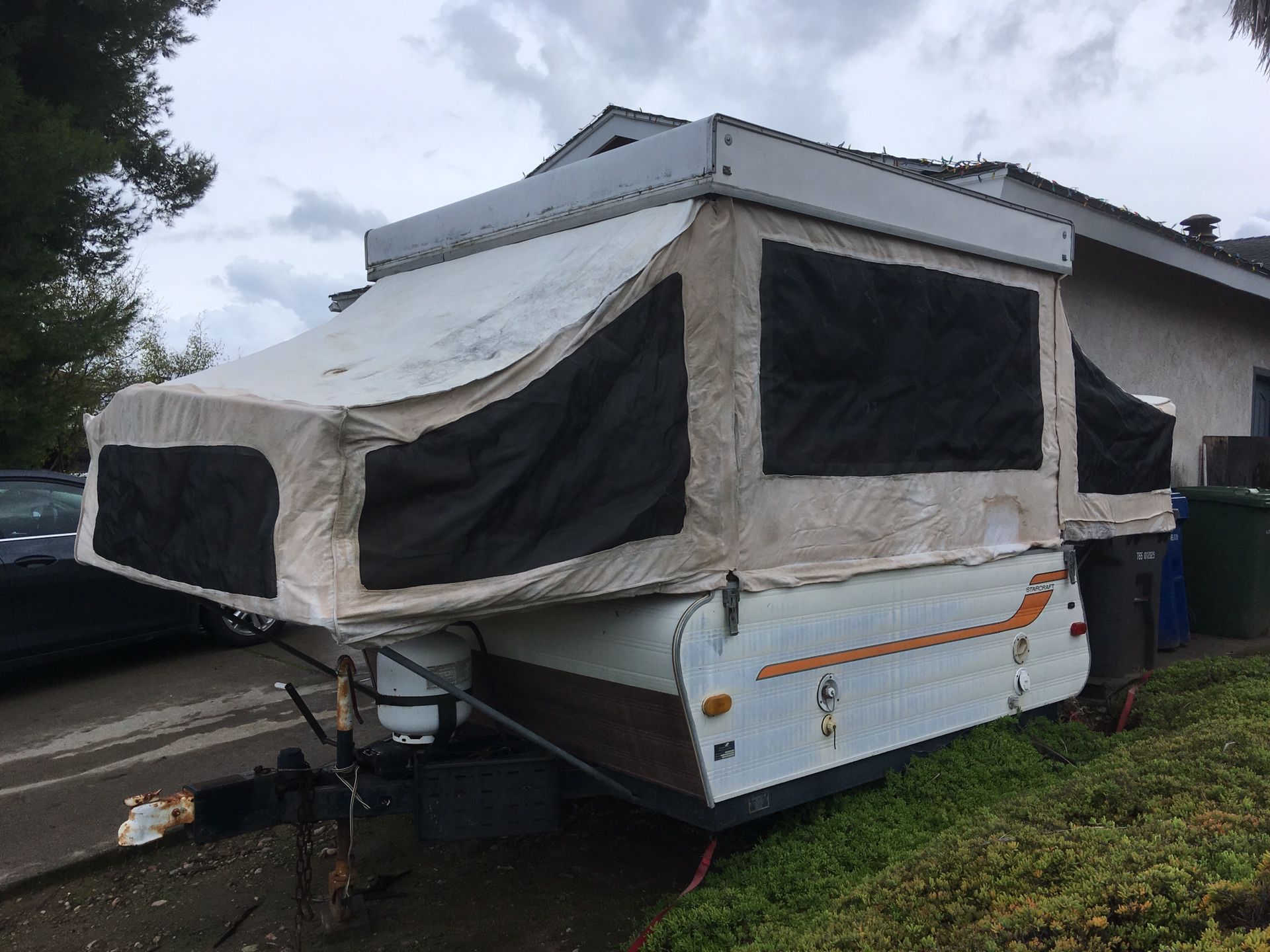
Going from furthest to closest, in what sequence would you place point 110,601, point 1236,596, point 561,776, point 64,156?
point 64,156 < point 1236,596 < point 110,601 < point 561,776

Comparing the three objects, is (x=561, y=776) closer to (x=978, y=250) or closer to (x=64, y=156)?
(x=978, y=250)

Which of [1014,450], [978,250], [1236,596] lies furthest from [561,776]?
[1236,596]

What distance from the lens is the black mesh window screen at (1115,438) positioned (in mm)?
5254

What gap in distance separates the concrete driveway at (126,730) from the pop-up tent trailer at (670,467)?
169 centimetres

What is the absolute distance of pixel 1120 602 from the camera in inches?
229

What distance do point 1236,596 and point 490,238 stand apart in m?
6.87

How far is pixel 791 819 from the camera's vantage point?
13.0ft

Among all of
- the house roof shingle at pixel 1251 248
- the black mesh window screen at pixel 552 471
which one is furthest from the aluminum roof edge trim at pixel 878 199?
the house roof shingle at pixel 1251 248

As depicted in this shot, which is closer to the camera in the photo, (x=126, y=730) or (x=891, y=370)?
(x=891, y=370)

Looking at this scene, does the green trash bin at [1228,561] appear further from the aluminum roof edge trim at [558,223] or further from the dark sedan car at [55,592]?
the dark sedan car at [55,592]

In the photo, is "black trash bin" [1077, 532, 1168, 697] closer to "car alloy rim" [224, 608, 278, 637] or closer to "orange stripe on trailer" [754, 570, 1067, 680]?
"orange stripe on trailer" [754, 570, 1067, 680]

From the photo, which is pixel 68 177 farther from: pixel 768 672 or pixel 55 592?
pixel 768 672

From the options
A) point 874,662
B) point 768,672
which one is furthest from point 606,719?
point 874,662

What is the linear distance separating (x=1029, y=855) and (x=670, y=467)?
5.32 ft
